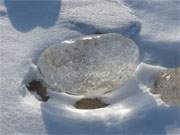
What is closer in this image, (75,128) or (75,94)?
(75,128)

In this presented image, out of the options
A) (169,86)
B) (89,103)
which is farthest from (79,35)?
(169,86)

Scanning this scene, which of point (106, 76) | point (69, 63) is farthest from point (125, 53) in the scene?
point (69, 63)

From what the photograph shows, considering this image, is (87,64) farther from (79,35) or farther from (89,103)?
(79,35)

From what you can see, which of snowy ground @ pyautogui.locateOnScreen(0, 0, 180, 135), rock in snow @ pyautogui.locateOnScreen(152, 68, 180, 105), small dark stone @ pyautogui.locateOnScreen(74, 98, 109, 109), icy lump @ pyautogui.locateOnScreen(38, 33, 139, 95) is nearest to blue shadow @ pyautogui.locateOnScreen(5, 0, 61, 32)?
snowy ground @ pyautogui.locateOnScreen(0, 0, 180, 135)

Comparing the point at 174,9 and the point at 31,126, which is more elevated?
the point at 174,9

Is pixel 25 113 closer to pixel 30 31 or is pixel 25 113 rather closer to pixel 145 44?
pixel 30 31

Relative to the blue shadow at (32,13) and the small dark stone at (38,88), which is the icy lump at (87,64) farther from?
the blue shadow at (32,13)
